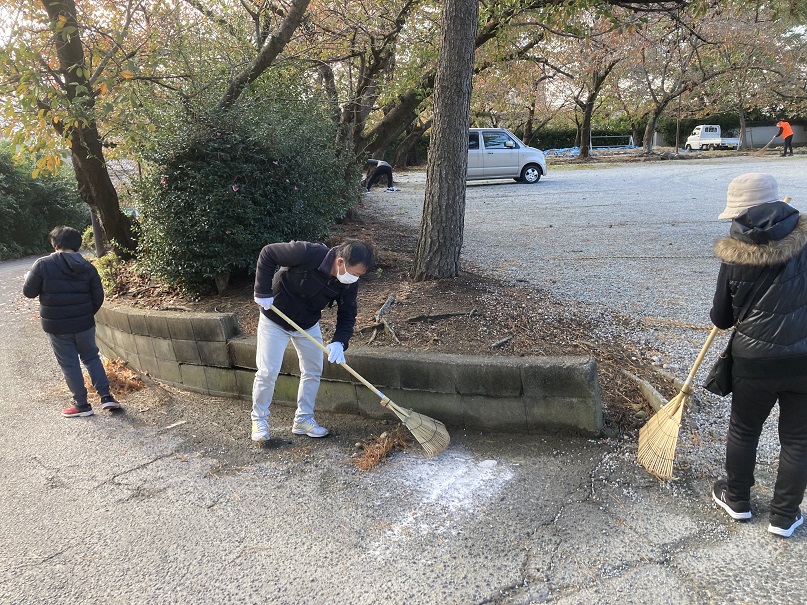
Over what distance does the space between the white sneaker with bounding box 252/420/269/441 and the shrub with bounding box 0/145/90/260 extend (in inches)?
503

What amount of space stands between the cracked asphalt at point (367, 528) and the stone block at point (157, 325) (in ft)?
4.24

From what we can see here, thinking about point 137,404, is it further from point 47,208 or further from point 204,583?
point 47,208

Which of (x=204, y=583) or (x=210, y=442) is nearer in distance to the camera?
(x=204, y=583)

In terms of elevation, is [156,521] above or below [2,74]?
below

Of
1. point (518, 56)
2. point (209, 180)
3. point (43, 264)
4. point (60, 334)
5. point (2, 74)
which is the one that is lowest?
point (60, 334)

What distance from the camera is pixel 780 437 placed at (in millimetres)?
2773

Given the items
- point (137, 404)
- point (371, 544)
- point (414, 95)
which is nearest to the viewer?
point (371, 544)

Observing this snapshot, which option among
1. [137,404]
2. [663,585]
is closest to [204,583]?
[663,585]

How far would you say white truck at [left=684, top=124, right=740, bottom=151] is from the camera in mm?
40062

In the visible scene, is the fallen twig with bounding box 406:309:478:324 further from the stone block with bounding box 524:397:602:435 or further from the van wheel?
the van wheel

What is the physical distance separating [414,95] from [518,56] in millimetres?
1776

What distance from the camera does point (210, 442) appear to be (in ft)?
14.0

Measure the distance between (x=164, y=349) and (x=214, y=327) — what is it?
2.78 feet

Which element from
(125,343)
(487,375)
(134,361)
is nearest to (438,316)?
(487,375)
